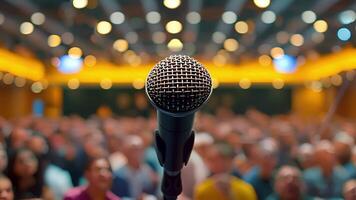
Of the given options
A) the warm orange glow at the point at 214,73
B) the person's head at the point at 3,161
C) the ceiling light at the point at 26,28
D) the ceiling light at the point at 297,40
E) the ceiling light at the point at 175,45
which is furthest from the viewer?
the warm orange glow at the point at 214,73

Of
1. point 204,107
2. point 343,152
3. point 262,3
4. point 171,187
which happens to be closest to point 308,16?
point 262,3

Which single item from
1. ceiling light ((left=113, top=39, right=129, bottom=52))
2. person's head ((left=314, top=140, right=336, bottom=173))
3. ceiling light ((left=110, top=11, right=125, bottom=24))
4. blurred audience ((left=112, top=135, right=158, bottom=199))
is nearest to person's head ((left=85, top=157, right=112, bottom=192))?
blurred audience ((left=112, top=135, right=158, bottom=199))

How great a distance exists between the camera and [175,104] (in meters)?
1.89

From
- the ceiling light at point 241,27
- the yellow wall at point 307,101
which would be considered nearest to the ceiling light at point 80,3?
the ceiling light at point 241,27

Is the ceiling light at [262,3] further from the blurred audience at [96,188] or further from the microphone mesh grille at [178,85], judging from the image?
the microphone mesh grille at [178,85]

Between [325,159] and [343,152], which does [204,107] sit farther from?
[343,152]

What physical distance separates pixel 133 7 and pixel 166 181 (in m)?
16.9

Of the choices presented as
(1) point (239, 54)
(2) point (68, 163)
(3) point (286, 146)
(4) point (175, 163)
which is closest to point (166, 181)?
(4) point (175, 163)

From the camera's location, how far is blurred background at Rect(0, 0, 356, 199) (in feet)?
23.0

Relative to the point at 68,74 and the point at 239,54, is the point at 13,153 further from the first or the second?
the point at 68,74

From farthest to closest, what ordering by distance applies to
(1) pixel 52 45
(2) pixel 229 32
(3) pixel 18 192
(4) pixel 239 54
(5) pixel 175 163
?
1. (4) pixel 239 54
2. (1) pixel 52 45
3. (2) pixel 229 32
4. (3) pixel 18 192
5. (5) pixel 175 163

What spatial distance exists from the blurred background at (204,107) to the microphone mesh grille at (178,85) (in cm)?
208

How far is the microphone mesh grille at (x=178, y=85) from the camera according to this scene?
189 centimetres

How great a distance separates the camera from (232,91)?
42438 millimetres
